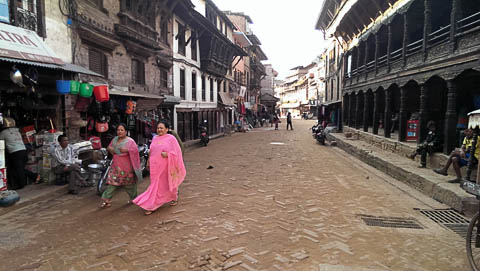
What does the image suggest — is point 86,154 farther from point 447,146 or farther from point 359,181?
point 447,146

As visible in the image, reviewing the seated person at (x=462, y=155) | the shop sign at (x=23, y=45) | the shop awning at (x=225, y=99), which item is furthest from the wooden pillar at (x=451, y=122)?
the shop awning at (x=225, y=99)

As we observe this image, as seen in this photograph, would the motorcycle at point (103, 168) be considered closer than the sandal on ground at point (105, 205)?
No

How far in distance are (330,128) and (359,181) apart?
14.6m

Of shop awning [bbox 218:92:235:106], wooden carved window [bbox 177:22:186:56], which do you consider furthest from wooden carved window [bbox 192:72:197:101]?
shop awning [bbox 218:92:235:106]

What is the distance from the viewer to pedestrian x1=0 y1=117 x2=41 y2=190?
623cm

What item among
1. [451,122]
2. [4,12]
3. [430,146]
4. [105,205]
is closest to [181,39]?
[4,12]

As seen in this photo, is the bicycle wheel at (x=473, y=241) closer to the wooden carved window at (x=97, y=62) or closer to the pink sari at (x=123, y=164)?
the pink sari at (x=123, y=164)

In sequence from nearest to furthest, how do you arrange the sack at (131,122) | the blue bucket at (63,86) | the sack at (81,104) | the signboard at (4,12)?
the signboard at (4,12), the blue bucket at (63,86), the sack at (81,104), the sack at (131,122)

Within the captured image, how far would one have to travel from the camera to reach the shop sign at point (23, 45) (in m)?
5.89

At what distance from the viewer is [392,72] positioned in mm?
12727

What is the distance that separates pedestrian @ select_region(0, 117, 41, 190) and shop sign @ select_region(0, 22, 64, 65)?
4.72ft

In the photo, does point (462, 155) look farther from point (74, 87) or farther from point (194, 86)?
point (194, 86)

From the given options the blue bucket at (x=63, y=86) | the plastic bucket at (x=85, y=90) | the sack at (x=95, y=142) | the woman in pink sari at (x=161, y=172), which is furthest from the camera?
the sack at (x=95, y=142)

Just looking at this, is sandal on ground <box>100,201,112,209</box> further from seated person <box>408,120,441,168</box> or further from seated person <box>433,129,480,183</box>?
seated person <box>408,120,441,168</box>
